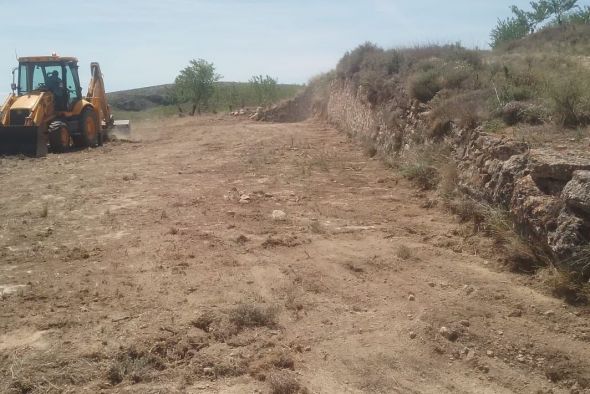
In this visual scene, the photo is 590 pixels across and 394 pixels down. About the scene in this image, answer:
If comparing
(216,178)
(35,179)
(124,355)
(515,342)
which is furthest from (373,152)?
(124,355)

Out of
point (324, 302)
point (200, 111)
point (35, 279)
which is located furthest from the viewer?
point (200, 111)

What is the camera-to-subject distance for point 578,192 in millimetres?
5066

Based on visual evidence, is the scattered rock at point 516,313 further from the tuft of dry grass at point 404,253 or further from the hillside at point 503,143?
the tuft of dry grass at point 404,253

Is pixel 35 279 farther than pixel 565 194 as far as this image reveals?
Yes

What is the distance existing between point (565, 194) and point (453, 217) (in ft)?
7.33

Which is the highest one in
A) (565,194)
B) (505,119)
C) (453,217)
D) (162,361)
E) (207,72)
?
(207,72)

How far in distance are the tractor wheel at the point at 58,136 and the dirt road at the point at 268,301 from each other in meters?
5.80

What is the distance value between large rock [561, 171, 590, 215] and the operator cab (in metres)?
14.4

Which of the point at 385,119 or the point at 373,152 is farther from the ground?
the point at 385,119

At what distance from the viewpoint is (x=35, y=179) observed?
1102cm

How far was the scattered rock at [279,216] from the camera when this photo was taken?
25.6 ft

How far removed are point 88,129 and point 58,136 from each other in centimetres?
157

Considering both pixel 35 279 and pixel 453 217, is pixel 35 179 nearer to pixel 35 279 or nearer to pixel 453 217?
pixel 35 279

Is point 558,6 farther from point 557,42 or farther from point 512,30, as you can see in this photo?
point 557,42
